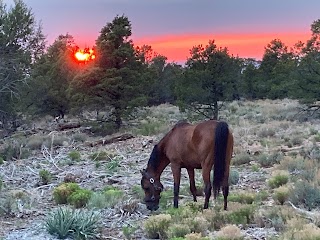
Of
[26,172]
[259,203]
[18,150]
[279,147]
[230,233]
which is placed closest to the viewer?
[230,233]

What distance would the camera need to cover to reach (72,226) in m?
7.69

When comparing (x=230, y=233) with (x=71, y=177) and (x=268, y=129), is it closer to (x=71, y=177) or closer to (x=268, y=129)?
(x=71, y=177)

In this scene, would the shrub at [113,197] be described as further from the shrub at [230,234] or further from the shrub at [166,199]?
the shrub at [230,234]

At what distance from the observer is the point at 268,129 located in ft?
76.0

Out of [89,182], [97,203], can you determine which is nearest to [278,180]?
[97,203]

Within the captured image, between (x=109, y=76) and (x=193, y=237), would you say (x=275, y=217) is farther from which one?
(x=109, y=76)

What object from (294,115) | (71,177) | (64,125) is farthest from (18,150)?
(294,115)

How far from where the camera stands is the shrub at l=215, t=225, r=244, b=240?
Answer: 6.89 meters

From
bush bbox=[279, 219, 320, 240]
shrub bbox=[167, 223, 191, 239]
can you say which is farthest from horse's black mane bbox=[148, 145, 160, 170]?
bush bbox=[279, 219, 320, 240]

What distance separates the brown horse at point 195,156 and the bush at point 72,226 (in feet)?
6.25

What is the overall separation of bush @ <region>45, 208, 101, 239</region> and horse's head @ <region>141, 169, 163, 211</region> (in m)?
1.76

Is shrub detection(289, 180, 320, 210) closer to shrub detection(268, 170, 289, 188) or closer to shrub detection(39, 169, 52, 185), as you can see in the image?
shrub detection(268, 170, 289, 188)

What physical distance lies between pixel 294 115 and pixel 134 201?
2487cm

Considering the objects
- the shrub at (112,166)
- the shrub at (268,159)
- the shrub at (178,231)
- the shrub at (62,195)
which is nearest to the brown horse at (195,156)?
the shrub at (178,231)
